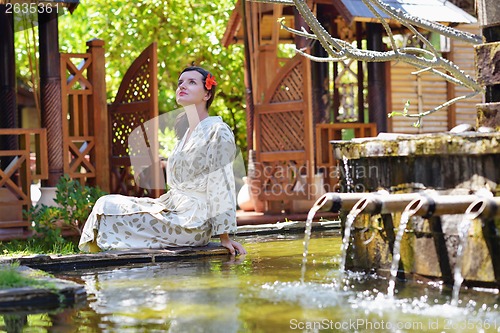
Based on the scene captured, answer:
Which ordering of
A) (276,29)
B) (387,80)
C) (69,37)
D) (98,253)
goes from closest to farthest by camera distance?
(98,253) < (276,29) < (387,80) < (69,37)

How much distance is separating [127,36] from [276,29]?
6.50 metres

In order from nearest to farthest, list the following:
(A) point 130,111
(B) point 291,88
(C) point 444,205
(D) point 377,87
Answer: (C) point 444,205
(A) point 130,111
(B) point 291,88
(D) point 377,87

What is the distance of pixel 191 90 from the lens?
782 centimetres

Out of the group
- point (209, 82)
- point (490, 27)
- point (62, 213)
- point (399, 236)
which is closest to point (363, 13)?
point (62, 213)

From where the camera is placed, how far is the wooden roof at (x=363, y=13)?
13289 millimetres

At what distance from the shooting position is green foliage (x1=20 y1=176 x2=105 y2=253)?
30.9 ft

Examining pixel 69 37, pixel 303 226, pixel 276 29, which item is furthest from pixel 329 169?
pixel 69 37

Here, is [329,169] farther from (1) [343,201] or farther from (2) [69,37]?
(2) [69,37]

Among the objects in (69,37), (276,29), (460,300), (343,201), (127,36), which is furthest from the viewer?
(69,37)

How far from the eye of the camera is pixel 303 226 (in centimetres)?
1030

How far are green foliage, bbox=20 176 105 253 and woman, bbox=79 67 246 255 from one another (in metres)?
1.67

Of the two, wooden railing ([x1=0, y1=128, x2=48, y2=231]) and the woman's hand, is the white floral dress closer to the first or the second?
the woman's hand

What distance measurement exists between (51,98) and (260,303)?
5893 millimetres

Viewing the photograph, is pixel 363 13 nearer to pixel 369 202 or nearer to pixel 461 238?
pixel 369 202
